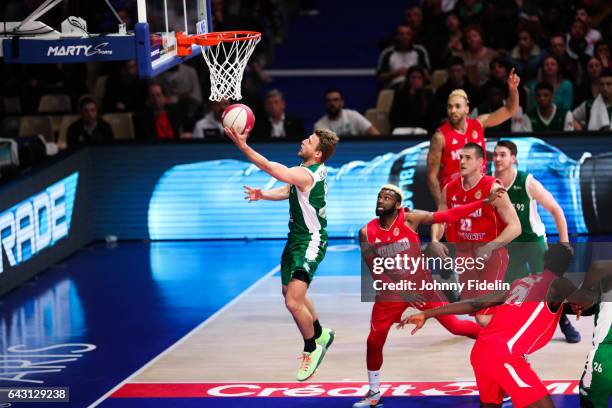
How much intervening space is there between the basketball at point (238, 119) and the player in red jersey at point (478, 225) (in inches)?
78.6

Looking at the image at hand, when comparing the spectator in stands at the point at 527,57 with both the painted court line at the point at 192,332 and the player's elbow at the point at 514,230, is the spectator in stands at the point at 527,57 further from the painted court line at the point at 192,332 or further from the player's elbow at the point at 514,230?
the player's elbow at the point at 514,230

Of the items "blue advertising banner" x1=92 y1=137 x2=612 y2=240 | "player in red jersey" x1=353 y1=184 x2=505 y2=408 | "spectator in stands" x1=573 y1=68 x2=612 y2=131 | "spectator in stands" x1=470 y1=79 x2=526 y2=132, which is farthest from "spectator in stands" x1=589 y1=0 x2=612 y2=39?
"player in red jersey" x1=353 y1=184 x2=505 y2=408

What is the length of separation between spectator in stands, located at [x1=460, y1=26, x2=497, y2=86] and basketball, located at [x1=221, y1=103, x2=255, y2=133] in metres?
8.38

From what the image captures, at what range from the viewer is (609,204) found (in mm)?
15648

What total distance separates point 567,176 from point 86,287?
620cm

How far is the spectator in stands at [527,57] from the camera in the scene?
58.3 feet

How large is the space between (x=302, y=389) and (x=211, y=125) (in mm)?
7170

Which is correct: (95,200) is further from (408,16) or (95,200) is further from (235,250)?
(408,16)

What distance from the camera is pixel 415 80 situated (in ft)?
54.7

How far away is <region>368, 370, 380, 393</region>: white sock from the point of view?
9.49m

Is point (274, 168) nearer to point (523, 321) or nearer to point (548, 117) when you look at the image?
point (523, 321)

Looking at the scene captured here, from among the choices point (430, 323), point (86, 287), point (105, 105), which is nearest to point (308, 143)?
point (430, 323)

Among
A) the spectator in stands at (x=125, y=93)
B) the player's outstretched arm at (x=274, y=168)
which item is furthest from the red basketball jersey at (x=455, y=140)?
the spectator in stands at (x=125, y=93)

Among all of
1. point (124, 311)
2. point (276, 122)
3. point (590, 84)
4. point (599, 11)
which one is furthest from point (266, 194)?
point (599, 11)
